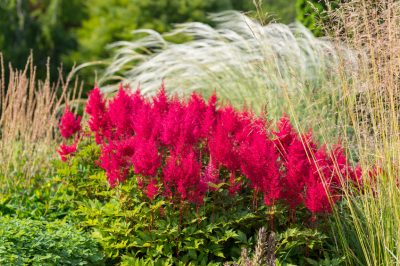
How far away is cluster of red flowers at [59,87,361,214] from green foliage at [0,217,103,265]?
1.22 feet

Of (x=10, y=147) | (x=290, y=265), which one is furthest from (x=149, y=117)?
(x=10, y=147)

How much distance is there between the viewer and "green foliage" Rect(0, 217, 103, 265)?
326 centimetres

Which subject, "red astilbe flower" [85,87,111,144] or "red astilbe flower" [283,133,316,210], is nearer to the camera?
"red astilbe flower" [283,133,316,210]

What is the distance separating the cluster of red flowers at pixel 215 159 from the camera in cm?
325

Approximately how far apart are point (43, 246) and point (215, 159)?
3.07ft

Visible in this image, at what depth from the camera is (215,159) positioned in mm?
3410

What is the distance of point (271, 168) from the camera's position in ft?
10.8

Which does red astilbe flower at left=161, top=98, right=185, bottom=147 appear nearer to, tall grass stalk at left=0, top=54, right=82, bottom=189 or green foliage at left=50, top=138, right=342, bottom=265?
green foliage at left=50, top=138, right=342, bottom=265

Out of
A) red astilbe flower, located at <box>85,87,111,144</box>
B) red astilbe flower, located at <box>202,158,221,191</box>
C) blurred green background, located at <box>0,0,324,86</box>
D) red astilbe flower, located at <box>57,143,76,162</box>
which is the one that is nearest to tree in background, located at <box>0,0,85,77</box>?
blurred green background, located at <box>0,0,324,86</box>

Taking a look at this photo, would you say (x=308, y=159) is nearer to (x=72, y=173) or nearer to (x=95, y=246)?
(x=95, y=246)

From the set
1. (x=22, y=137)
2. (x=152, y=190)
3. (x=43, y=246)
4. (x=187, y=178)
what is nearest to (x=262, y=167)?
(x=187, y=178)

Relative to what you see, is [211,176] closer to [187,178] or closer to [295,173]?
[187,178]

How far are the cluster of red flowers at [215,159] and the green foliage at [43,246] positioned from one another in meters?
0.37

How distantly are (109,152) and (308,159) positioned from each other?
99cm
